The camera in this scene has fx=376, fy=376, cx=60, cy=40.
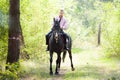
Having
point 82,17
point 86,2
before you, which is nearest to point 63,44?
point 82,17

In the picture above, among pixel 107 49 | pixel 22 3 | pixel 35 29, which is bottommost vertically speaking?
pixel 107 49

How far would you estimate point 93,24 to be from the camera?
55781mm

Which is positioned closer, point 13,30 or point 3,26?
point 13,30

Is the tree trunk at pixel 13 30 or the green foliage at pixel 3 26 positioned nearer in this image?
the tree trunk at pixel 13 30

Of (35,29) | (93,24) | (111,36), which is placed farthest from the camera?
(93,24)

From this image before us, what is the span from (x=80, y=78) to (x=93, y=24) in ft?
134

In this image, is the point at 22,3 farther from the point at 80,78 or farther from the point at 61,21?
the point at 80,78

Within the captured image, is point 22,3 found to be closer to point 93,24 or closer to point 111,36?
point 111,36

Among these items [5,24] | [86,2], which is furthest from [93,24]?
[5,24]

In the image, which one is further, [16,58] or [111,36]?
[111,36]

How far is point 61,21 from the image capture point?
1705 centimetres

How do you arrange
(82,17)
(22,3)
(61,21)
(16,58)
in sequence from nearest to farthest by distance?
1. (16,58)
2. (61,21)
3. (22,3)
4. (82,17)

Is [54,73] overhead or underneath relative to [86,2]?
underneath

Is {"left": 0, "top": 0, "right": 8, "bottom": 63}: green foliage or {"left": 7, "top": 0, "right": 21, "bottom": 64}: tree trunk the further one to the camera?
{"left": 0, "top": 0, "right": 8, "bottom": 63}: green foliage
